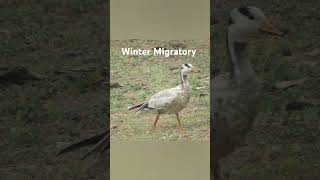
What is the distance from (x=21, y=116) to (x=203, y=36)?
9.53 feet

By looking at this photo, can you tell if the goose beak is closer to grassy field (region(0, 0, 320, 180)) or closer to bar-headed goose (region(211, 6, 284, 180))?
bar-headed goose (region(211, 6, 284, 180))

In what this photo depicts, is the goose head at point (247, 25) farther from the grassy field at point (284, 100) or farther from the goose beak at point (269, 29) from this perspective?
the grassy field at point (284, 100)

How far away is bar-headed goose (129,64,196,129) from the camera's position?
183 inches

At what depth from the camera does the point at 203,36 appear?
469cm

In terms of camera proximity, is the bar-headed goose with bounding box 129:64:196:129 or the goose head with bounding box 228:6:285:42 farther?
the goose head with bounding box 228:6:285:42

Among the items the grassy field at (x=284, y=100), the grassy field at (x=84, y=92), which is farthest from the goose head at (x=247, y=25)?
the grassy field at (x=84, y=92)

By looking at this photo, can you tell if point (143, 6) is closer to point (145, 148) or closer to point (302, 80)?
point (145, 148)

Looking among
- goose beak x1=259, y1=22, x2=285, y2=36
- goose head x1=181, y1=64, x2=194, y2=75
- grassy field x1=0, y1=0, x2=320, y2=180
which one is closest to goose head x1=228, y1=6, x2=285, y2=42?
goose beak x1=259, y1=22, x2=285, y2=36

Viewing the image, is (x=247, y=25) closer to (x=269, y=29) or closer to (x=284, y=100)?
(x=269, y=29)

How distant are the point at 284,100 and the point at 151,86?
3.02 meters

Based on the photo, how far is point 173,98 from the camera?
4.67m

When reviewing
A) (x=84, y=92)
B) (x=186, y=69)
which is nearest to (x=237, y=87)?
(x=186, y=69)

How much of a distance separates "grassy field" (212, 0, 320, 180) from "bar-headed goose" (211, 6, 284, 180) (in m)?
1.11

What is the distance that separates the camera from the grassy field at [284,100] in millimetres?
6613
